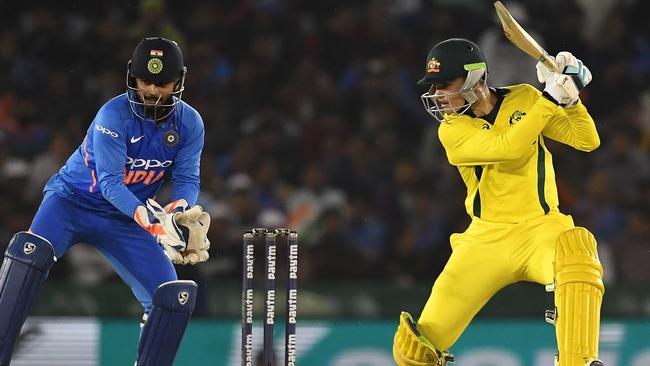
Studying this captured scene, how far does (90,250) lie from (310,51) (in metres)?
2.51

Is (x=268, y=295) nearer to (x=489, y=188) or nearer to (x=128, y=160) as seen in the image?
(x=128, y=160)

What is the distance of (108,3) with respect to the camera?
33.4 feet

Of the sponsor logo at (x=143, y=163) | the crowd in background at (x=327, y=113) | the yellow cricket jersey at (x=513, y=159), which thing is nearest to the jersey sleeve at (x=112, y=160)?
the sponsor logo at (x=143, y=163)

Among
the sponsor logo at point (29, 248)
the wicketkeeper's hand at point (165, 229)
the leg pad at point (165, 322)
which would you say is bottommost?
the leg pad at point (165, 322)

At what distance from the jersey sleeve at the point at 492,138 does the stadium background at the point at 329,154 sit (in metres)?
2.47

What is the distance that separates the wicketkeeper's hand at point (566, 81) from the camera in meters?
5.26

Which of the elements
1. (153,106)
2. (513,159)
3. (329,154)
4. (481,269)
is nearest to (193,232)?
(153,106)

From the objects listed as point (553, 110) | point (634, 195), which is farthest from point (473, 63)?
point (634, 195)

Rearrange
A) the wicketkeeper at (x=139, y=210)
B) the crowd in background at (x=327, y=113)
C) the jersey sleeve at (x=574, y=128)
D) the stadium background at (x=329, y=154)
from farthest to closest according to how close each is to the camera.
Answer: the crowd in background at (x=327, y=113) → the stadium background at (x=329, y=154) → the jersey sleeve at (x=574, y=128) → the wicketkeeper at (x=139, y=210)

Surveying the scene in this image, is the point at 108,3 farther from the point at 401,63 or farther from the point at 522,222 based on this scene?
the point at 522,222

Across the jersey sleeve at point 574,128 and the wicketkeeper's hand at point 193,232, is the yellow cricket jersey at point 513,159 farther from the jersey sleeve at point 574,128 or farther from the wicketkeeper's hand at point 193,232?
the wicketkeeper's hand at point 193,232

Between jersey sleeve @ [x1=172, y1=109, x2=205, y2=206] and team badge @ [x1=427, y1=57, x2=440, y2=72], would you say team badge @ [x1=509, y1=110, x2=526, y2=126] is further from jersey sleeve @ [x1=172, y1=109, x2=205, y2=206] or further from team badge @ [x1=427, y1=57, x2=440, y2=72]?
jersey sleeve @ [x1=172, y1=109, x2=205, y2=206]

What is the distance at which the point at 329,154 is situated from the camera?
955cm

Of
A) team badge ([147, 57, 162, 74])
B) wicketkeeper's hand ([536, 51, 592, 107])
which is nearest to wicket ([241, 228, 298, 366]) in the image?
team badge ([147, 57, 162, 74])
